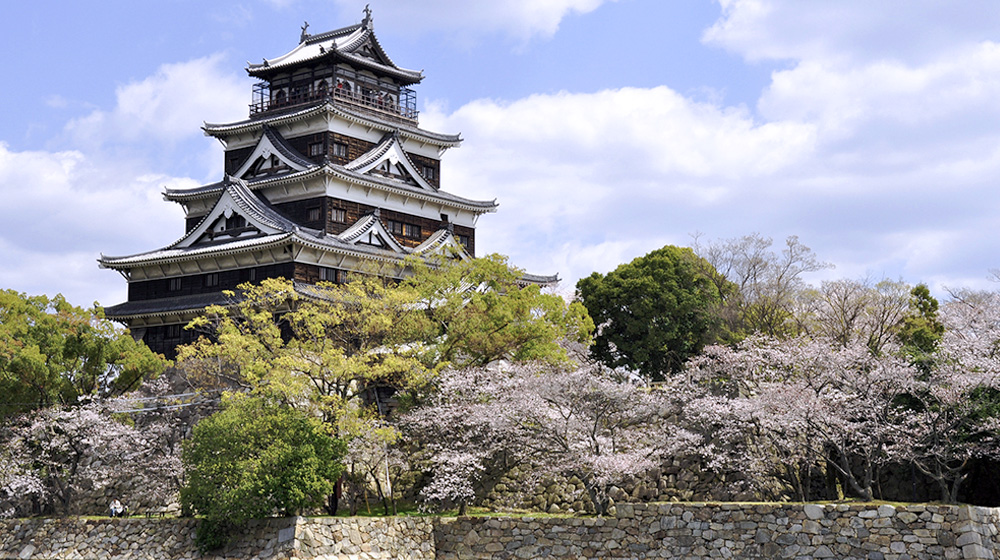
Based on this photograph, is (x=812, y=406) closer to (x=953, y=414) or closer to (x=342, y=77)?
(x=953, y=414)

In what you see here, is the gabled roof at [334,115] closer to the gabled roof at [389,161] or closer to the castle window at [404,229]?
the gabled roof at [389,161]

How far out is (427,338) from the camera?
87.3ft

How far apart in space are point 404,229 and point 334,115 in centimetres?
503

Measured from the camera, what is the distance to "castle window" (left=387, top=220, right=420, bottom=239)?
38219 millimetres

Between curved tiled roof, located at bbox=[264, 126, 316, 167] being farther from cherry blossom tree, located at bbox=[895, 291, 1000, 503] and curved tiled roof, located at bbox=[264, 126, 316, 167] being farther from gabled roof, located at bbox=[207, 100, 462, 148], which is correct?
cherry blossom tree, located at bbox=[895, 291, 1000, 503]

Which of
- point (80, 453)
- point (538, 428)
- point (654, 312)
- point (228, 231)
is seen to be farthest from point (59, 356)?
point (654, 312)

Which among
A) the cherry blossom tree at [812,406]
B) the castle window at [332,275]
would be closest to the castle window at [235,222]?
the castle window at [332,275]

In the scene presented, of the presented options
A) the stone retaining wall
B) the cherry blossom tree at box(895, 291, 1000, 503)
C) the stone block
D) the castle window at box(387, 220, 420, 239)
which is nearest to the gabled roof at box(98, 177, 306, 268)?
the castle window at box(387, 220, 420, 239)

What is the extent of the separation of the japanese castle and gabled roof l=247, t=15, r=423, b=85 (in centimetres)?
7

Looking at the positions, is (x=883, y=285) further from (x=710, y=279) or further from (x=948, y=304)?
(x=710, y=279)

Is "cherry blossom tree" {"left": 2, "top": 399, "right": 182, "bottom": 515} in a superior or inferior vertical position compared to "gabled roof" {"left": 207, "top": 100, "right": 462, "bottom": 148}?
inferior

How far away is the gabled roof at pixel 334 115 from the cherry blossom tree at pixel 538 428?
1592 cm

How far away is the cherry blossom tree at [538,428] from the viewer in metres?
22.8

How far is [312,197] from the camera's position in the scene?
3644 cm
